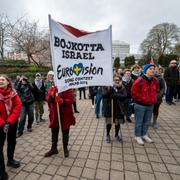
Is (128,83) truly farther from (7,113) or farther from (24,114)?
(7,113)

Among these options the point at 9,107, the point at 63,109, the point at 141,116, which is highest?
the point at 9,107

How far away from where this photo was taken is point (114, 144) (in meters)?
3.68

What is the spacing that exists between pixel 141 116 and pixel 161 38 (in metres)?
35.8

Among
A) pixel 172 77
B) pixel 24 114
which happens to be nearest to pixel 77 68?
pixel 24 114

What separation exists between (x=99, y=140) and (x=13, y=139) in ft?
6.71

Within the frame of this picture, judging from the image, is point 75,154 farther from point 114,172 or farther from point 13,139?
point 13,139

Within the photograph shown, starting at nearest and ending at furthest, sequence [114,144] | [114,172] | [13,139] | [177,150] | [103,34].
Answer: [114,172] → [13,139] → [103,34] → [177,150] → [114,144]

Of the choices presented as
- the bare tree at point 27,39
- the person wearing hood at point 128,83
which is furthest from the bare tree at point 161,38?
the person wearing hood at point 128,83

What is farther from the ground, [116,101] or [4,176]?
[116,101]

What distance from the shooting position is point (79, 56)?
9.69 feet

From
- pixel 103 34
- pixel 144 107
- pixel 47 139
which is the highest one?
pixel 103 34

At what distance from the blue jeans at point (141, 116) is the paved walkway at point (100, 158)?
38 centimetres

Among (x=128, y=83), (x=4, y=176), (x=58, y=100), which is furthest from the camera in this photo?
(x=128, y=83)

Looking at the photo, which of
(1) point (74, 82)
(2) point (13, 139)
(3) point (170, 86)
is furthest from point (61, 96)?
(3) point (170, 86)
